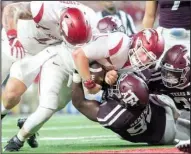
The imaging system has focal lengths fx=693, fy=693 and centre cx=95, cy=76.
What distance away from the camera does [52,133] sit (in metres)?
5.90

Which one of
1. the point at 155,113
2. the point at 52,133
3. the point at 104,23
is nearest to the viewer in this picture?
the point at 155,113

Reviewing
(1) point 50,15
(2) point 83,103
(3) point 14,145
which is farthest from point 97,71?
(3) point 14,145

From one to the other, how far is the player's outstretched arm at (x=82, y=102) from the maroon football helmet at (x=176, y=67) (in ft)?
1.55

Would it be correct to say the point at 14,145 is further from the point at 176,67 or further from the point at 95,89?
the point at 176,67

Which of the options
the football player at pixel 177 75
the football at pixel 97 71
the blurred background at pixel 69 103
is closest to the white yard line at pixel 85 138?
the football player at pixel 177 75

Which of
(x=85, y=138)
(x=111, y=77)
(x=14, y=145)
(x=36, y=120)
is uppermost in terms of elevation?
(x=111, y=77)

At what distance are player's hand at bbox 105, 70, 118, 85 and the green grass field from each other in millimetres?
411

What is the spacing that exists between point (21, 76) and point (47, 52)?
0.24 m

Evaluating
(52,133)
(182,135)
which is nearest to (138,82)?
(182,135)

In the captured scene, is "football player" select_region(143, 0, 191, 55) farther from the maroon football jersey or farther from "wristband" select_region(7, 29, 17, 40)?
"wristband" select_region(7, 29, 17, 40)

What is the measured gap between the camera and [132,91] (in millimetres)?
4043

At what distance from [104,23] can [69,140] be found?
3.27 feet

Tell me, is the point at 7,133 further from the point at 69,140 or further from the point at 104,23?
the point at 104,23

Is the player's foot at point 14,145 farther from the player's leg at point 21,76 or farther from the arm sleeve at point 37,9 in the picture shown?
the arm sleeve at point 37,9
